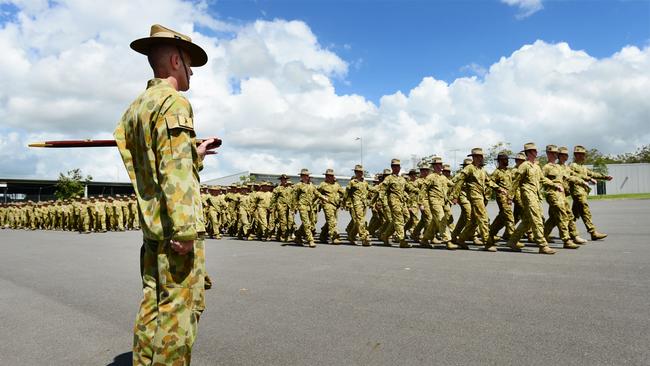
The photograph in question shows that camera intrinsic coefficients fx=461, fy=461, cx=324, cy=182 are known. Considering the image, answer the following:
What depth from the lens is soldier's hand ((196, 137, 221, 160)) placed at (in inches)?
115

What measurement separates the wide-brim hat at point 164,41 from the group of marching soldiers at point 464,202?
27.8 ft

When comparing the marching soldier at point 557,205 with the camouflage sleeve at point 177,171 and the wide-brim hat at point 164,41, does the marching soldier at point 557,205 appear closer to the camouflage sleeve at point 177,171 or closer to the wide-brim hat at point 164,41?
the wide-brim hat at point 164,41

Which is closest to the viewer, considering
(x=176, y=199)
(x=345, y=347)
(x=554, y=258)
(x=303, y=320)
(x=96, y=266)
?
(x=176, y=199)

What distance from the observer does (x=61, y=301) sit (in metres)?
6.24

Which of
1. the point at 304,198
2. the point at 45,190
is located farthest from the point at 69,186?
the point at 304,198

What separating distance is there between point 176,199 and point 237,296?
156 inches

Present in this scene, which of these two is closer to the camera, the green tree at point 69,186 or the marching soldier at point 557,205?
the marching soldier at point 557,205

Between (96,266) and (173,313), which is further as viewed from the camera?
(96,266)

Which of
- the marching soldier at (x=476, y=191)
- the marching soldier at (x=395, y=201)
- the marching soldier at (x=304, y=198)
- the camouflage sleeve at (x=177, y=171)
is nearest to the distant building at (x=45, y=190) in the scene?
the marching soldier at (x=304, y=198)

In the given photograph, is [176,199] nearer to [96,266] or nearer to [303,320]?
[303,320]

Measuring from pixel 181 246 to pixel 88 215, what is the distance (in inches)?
1057

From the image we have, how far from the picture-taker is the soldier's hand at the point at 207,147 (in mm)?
2916

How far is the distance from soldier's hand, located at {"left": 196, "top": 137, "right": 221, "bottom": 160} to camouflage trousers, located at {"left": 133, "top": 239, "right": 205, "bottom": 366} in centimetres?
60

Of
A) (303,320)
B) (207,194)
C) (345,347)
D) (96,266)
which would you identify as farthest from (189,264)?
(207,194)
